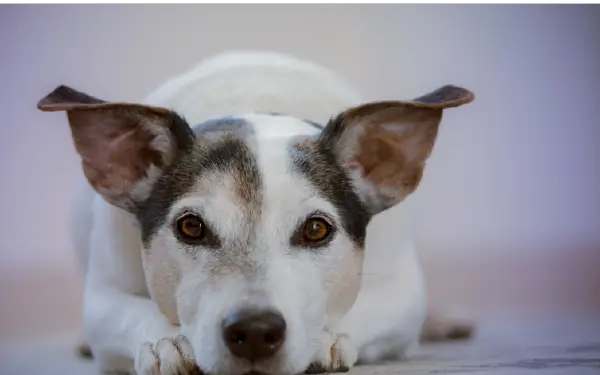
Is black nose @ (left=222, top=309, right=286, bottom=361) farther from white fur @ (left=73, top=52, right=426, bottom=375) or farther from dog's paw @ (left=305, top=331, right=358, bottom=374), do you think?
dog's paw @ (left=305, top=331, right=358, bottom=374)

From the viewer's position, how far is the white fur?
5.08 ft

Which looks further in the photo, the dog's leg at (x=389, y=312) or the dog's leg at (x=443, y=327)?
the dog's leg at (x=443, y=327)

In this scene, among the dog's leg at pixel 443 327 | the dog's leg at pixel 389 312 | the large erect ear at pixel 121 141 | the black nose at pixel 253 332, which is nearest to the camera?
the black nose at pixel 253 332

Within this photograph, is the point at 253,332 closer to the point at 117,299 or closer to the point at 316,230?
the point at 316,230

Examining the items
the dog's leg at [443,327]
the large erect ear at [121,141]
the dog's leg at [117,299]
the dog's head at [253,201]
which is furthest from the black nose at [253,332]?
the dog's leg at [443,327]

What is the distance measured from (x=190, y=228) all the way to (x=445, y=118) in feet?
2.55

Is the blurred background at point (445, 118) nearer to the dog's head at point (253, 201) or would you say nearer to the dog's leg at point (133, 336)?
the dog's leg at point (133, 336)

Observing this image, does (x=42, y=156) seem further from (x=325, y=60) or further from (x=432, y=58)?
(x=432, y=58)

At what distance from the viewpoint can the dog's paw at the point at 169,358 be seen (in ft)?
5.14

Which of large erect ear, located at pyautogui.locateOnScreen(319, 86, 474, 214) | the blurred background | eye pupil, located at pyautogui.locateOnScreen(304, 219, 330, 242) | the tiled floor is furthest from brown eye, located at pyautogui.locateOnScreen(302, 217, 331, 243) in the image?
the blurred background

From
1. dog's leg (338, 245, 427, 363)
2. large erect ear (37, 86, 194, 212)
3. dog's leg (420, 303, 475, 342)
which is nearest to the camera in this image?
large erect ear (37, 86, 194, 212)

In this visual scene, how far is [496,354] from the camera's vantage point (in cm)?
195

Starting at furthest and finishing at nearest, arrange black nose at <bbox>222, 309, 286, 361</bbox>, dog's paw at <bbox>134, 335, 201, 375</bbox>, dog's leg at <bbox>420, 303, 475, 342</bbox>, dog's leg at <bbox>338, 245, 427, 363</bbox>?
dog's leg at <bbox>420, 303, 475, 342</bbox>, dog's leg at <bbox>338, 245, 427, 363</bbox>, dog's paw at <bbox>134, 335, 201, 375</bbox>, black nose at <bbox>222, 309, 286, 361</bbox>

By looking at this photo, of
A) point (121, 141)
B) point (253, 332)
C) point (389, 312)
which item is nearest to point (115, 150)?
point (121, 141)
